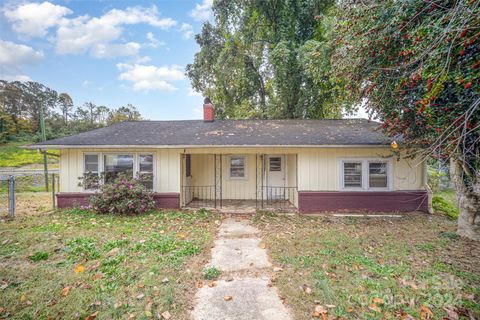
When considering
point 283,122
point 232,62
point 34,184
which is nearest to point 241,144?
point 283,122

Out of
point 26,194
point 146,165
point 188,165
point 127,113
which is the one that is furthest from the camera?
point 127,113

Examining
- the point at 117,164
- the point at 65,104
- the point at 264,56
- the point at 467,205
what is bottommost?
the point at 467,205

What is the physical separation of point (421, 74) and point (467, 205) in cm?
386

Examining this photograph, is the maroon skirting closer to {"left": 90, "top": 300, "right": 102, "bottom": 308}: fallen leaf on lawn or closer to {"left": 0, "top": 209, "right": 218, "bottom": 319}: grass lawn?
{"left": 0, "top": 209, "right": 218, "bottom": 319}: grass lawn

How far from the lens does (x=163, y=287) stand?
339 centimetres

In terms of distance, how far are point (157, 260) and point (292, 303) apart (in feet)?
8.45

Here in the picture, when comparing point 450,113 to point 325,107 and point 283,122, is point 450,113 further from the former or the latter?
point 325,107

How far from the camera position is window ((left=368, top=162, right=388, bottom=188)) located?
8.52m

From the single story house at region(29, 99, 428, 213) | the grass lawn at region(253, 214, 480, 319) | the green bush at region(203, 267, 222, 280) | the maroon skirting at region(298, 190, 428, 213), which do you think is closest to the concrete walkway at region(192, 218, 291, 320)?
the green bush at region(203, 267, 222, 280)

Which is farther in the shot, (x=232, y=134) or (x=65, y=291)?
(x=232, y=134)

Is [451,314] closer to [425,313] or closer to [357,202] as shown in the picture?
[425,313]

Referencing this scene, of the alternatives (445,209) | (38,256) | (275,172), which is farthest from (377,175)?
(38,256)

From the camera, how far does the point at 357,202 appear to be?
27.6 ft

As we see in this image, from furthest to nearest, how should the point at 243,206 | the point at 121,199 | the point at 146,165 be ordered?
the point at 243,206 < the point at 146,165 < the point at 121,199
